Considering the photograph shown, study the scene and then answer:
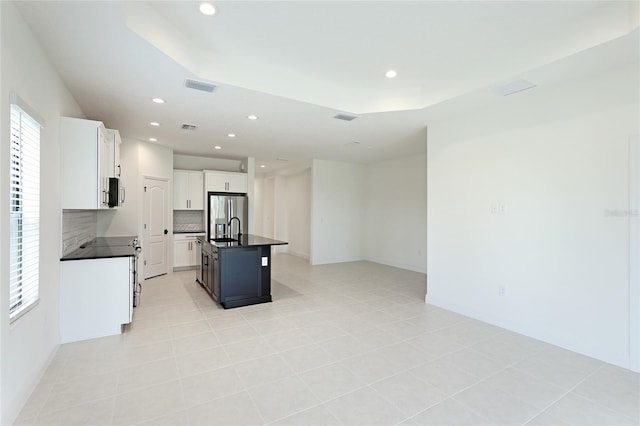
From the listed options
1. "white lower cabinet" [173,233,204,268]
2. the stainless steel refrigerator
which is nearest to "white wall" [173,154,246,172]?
the stainless steel refrigerator

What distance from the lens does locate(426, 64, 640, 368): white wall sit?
276cm

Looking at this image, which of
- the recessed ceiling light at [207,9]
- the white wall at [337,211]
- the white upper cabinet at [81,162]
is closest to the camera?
the recessed ceiling light at [207,9]

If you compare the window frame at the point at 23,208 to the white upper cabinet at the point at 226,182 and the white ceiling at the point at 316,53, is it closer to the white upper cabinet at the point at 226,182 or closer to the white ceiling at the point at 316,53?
the white ceiling at the point at 316,53

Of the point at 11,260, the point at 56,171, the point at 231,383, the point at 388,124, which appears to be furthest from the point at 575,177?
the point at 56,171

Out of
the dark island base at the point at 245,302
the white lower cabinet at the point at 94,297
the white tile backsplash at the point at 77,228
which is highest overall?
the white tile backsplash at the point at 77,228

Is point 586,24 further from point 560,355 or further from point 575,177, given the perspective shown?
point 560,355

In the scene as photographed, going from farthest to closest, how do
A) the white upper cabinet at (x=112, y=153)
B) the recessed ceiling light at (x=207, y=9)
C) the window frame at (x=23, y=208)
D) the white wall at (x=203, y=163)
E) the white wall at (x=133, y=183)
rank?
1. the white wall at (x=203, y=163)
2. the white wall at (x=133, y=183)
3. the white upper cabinet at (x=112, y=153)
4. the recessed ceiling light at (x=207, y=9)
5. the window frame at (x=23, y=208)

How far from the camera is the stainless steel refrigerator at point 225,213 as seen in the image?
22.1ft

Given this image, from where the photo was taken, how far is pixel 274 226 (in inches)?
395

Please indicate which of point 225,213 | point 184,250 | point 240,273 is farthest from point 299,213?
point 240,273

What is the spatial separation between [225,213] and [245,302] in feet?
9.97

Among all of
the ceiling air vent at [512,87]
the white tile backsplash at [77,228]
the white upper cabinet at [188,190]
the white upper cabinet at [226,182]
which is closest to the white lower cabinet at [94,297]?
the white tile backsplash at [77,228]

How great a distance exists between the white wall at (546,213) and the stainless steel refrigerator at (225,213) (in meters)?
4.49

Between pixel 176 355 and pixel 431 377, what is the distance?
2.27m
